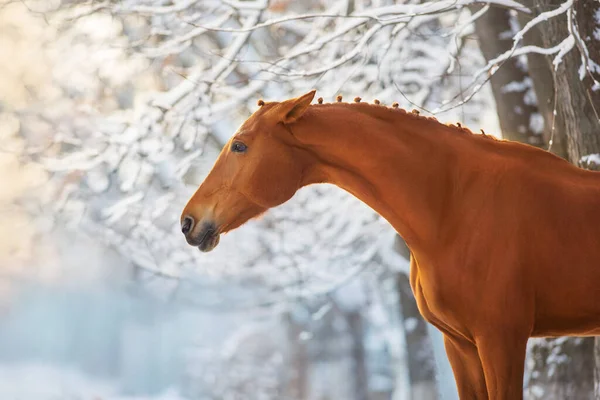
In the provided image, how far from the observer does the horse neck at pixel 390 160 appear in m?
2.11

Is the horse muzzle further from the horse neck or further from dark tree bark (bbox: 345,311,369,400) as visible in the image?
dark tree bark (bbox: 345,311,369,400)

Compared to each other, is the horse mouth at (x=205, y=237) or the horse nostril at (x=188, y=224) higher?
the horse nostril at (x=188, y=224)

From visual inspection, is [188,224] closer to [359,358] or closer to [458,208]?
[458,208]

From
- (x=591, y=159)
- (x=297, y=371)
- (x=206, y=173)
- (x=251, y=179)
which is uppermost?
(x=206, y=173)

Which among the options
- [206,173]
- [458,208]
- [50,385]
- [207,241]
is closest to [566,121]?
[458,208]

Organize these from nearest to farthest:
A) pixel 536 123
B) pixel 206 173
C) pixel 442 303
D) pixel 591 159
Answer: pixel 442 303 → pixel 591 159 → pixel 536 123 → pixel 206 173

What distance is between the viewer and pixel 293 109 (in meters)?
2.12

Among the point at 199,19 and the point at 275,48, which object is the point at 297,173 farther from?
the point at 275,48

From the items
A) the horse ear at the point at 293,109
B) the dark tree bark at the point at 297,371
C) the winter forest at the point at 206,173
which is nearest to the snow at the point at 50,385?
the winter forest at the point at 206,173

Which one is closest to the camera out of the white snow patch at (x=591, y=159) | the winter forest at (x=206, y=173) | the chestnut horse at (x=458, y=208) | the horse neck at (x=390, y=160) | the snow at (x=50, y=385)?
the chestnut horse at (x=458, y=208)

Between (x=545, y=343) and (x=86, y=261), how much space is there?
5.70 metres

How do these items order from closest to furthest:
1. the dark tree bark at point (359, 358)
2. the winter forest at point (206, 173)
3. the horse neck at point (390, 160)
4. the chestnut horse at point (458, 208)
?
1. the chestnut horse at point (458, 208)
2. the horse neck at point (390, 160)
3. the winter forest at point (206, 173)
4. the dark tree bark at point (359, 358)

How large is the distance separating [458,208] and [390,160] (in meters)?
0.23

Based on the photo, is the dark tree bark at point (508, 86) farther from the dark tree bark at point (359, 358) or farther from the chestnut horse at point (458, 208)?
the dark tree bark at point (359, 358)
